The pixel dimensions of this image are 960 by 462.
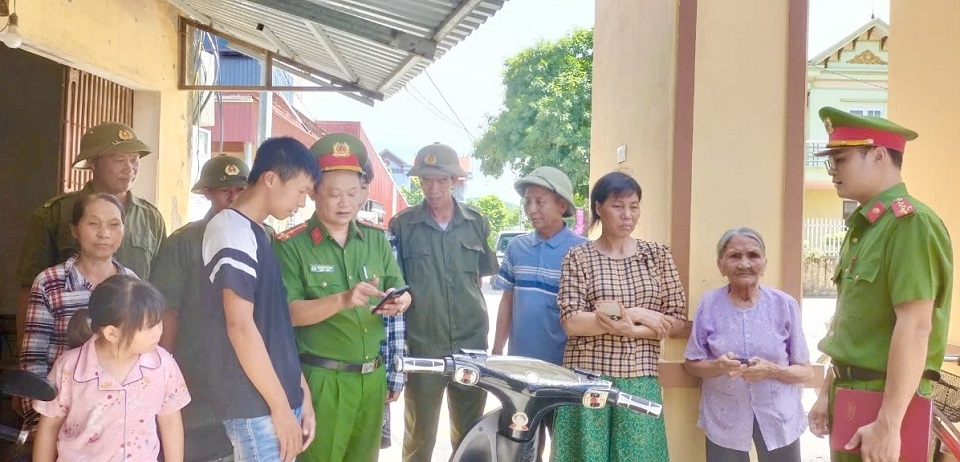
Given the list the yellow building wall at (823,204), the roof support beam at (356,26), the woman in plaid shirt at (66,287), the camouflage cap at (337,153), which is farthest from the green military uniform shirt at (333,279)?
the yellow building wall at (823,204)

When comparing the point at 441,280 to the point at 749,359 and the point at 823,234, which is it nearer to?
the point at 749,359

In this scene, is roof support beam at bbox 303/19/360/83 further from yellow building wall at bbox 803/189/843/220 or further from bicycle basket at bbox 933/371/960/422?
yellow building wall at bbox 803/189/843/220

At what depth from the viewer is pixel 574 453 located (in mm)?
3400

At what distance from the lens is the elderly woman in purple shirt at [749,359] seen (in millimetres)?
3434

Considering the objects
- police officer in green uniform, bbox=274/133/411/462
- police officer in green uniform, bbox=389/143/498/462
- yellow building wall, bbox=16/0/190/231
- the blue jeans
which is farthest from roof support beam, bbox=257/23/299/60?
the blue jeans

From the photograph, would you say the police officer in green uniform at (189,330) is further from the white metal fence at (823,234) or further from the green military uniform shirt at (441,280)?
the white metal fence at (823,234)

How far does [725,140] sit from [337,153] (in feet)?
6.75

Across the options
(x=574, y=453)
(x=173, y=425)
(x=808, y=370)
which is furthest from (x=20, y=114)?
(x=808, y=370)

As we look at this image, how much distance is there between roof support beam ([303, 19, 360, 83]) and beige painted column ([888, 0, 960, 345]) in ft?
13.2

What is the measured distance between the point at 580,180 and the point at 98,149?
19247mm

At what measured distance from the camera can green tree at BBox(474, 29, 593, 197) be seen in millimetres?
23094

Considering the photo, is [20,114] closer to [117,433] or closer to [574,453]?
[117,433]

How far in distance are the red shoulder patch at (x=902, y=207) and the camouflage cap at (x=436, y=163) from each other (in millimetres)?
1958

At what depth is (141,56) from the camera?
21.8 ft
